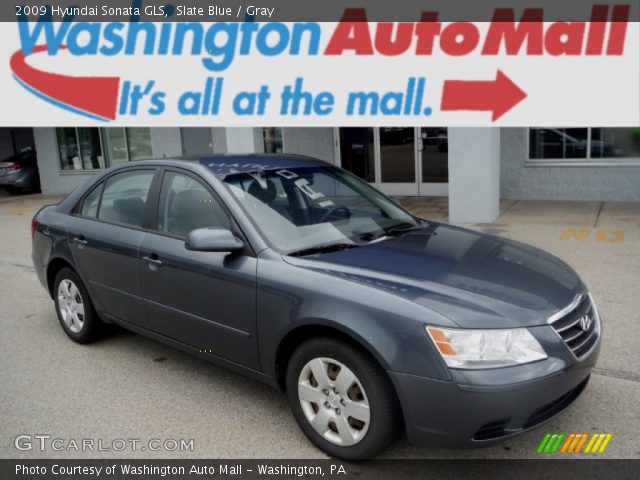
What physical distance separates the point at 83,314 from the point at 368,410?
2897 mm

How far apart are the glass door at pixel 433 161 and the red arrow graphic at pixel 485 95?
140cm

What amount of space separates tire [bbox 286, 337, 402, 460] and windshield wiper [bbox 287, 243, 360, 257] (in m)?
0.53

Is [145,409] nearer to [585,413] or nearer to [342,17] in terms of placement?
[585,413]

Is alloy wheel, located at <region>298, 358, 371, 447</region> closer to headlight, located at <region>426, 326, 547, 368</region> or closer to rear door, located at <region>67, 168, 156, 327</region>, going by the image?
headlight, located at <region>426, 326, 547, 368</region>

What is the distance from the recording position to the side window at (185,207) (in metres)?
3.89

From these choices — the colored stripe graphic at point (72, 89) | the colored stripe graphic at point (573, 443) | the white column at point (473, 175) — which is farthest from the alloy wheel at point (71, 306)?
the colored stripe graphic at point (72, 89)

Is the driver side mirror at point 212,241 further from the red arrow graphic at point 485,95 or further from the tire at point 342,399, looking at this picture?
the red arrow graphic at point 485,95

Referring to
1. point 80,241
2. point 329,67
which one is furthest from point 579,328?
point 329,67

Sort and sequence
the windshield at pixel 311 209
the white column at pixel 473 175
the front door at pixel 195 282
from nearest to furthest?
the front door at pixel 195 282
the windshield at pixel 311 209
the white column at pixel 473 175

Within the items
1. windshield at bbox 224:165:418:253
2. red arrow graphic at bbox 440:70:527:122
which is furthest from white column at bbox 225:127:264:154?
windshield at bbox 224:165:418:253

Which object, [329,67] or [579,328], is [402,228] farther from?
[329,67]

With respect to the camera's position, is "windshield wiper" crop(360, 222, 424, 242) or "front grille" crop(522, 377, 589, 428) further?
"windshield wiper" crop(360, 222, 424, 242)

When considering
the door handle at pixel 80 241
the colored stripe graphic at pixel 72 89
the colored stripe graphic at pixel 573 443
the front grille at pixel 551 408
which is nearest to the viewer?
the front grille at pixel 551 408

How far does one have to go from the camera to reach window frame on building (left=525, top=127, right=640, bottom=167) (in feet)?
33.7
